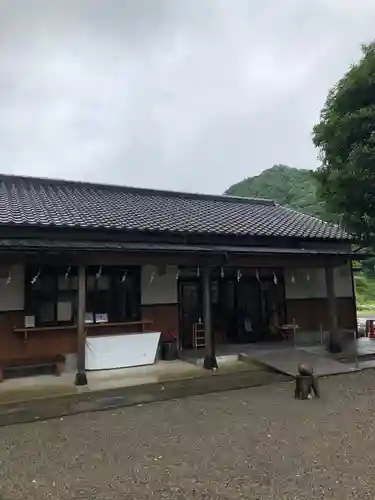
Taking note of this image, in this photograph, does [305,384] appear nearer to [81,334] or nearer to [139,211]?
[81,334]

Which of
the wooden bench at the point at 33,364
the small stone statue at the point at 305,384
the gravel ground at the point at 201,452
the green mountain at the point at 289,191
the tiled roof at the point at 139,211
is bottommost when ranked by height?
the gravel ground at the point at 201,452

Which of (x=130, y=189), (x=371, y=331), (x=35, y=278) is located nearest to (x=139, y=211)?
(x=130, y=189)

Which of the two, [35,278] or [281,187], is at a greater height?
[281,187]

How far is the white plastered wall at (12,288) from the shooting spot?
7562 millimetres

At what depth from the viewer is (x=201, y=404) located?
5.68 metres

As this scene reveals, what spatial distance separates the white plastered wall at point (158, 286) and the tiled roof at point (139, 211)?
3.27 ft

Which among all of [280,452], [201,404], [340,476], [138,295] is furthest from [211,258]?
[340,476]

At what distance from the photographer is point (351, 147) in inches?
297

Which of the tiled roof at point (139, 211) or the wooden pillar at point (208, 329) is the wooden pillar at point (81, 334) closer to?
the tiled roof at point (139, 211)

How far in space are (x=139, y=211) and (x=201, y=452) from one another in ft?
22.6

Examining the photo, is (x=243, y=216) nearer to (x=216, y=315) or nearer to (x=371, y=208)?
(x=216, y=315)

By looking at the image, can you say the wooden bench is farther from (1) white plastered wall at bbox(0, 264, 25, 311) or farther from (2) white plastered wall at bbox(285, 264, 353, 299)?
(2) white plastered wall at bbox(285, 264, 353, 299)

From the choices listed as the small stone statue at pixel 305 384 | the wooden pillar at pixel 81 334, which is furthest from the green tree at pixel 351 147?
the wooden pillar at pixel 81 334

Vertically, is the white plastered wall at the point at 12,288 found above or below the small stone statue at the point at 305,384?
above
